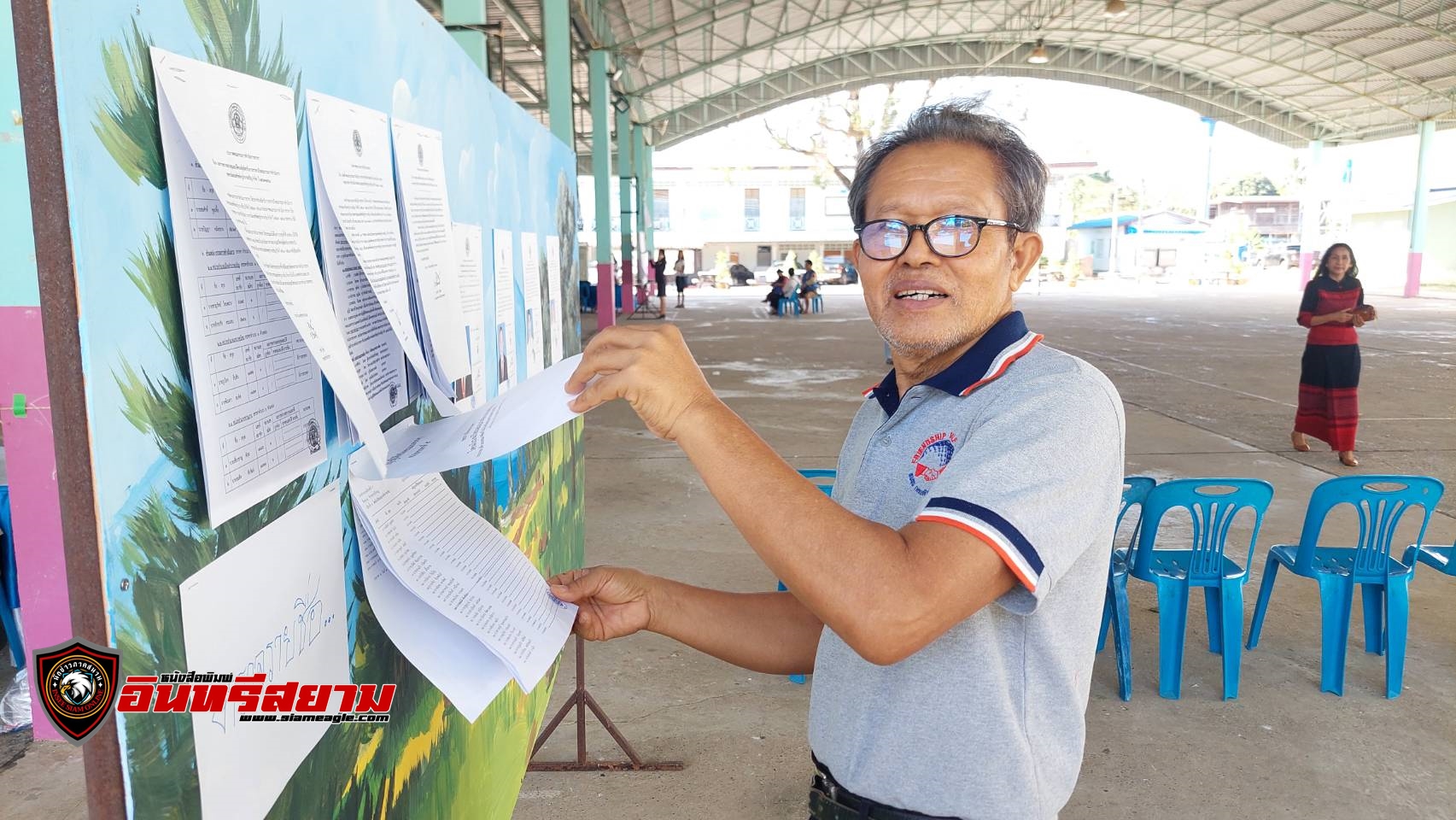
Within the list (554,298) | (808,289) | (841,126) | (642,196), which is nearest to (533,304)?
(554,298)

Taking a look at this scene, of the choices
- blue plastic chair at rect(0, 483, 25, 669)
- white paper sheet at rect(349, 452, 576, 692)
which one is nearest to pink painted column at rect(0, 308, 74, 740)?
blue plastic chair at rect(0, 483, 25, 669)

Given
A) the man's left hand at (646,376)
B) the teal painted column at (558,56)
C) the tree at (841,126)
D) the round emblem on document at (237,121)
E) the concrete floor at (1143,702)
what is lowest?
the concrete floor at (1143,702)

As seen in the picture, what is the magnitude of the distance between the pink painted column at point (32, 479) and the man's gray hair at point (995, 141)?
7.49ft

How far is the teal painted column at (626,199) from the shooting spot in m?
20.2

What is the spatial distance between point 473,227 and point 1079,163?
4621 cm

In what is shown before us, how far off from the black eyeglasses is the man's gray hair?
0.06 ft

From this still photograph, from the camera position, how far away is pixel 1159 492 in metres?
3.54

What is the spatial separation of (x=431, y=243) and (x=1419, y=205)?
29720 mm

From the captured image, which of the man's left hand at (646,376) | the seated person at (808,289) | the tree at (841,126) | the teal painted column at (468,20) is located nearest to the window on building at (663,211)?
the tree at (841,126)

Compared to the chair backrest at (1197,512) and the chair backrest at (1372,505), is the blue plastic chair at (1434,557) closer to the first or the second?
the chair backrest at (1372,505)

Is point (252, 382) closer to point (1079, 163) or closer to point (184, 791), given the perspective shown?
point (184, 791)

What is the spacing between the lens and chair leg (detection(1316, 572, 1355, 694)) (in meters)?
3.52

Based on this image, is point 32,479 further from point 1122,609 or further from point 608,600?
point 1122,609

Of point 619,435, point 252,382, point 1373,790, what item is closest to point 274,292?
point 252,382
